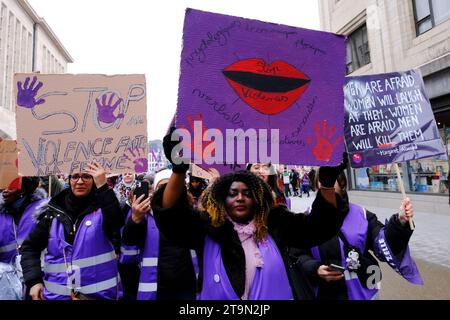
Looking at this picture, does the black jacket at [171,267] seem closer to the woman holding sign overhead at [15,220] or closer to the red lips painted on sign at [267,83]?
the woman holding sign overhead at [15,220]

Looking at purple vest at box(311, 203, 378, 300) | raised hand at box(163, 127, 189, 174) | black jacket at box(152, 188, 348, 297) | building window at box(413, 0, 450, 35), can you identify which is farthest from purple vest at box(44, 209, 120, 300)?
building window at box(413, 0, 450, 35)

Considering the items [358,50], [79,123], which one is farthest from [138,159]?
[358,50]

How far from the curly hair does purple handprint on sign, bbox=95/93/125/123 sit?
3.96ft

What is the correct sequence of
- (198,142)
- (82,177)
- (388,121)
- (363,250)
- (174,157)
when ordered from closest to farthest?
(174,157), (198,142), (363,250), (82,177), (388,121)

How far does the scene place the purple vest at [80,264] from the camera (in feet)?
7.41

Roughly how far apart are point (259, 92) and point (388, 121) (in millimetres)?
1808

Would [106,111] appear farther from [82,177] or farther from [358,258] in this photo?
[358,258]

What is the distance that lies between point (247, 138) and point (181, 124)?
410mm

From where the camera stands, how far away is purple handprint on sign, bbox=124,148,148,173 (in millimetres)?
2625

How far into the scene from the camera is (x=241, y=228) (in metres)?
1.78

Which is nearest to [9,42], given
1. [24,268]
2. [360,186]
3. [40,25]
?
[40,25]

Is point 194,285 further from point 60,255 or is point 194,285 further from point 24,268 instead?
point 24,268

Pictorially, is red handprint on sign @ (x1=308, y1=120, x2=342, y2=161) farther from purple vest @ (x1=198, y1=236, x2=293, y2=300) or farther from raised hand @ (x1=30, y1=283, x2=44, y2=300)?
raised hand @ (x1=30, y1=283, x2=44, y2=300)

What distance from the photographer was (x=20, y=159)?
8.18 ft
